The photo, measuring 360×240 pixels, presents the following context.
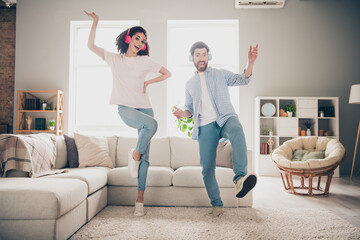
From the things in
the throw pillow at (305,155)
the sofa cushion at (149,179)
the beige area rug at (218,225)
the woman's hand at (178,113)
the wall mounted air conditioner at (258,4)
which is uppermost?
the wall mounted air conditioner at (258,4)

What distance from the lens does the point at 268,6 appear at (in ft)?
19.0

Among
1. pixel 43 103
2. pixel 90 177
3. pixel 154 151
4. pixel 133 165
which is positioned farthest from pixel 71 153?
pixel 43 103

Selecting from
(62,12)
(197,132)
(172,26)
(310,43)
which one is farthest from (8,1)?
(310,43)

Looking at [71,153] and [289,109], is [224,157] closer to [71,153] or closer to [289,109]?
[71,153]

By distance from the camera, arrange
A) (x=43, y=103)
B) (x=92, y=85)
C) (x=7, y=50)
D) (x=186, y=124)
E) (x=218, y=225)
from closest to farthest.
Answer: (x=218, y=225) < (x=186, y=124) < (x=43, y=103) < (x=92, y=85) < (x=7, y=50)

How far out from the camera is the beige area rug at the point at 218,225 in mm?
2059

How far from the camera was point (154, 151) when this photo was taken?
3504 mm

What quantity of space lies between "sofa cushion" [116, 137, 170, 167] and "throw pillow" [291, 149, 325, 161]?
1.86 meters

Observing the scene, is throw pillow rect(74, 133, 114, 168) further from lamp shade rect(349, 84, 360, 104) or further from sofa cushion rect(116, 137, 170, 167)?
lamp shade rect(349, 84, 360, 104)

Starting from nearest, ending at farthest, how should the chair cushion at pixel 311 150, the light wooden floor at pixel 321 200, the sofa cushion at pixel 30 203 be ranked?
1. the sofa cushion at pixel 30 203
2. the light wooden floor at pixel 321 200
3. the chair cushion at pixel 311 150

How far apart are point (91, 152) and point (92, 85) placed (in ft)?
10.9

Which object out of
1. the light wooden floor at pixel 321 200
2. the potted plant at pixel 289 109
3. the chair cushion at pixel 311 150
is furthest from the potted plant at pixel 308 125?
the chair cushion at pixel 311 150

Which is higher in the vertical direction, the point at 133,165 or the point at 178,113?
the point at 178,113

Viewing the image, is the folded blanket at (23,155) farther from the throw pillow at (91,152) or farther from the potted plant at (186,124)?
the potted plant at (186,124)
